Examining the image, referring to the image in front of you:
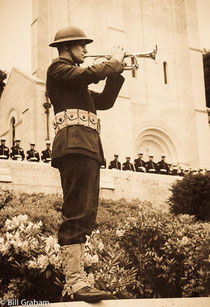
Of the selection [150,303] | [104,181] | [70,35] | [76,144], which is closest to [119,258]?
[150,303]

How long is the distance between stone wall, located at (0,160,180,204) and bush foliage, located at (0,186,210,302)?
218 inches

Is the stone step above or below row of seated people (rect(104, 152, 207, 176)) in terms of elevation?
below

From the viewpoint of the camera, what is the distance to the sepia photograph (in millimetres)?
4605

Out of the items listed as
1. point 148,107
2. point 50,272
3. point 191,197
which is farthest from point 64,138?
point 148,107

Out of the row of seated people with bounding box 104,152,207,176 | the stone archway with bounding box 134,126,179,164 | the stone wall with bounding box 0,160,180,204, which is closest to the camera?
the stone wall with bounding box 0,160,180,204

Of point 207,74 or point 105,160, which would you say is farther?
point 207,74

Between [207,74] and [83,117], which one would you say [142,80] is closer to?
[207,74]

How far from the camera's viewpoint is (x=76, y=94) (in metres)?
4.74

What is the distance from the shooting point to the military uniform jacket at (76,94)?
14.9ft

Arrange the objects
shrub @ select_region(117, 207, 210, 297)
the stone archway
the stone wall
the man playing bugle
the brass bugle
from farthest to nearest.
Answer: the stone archway < the stone wall < shrub @ select_region(117, 207, 210, 297) < the brass bugle < the man playing bugle

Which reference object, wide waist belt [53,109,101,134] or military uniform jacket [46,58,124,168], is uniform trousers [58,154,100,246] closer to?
military uniform jacket [46,58,124,168]

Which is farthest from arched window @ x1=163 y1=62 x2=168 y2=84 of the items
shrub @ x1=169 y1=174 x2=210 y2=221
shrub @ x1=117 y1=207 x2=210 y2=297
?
shrub @ x1=117 y1=207 x2=210 y2=297

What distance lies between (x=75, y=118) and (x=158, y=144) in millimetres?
27340

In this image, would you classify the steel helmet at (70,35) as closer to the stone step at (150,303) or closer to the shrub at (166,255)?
the stone step at (150,303)
